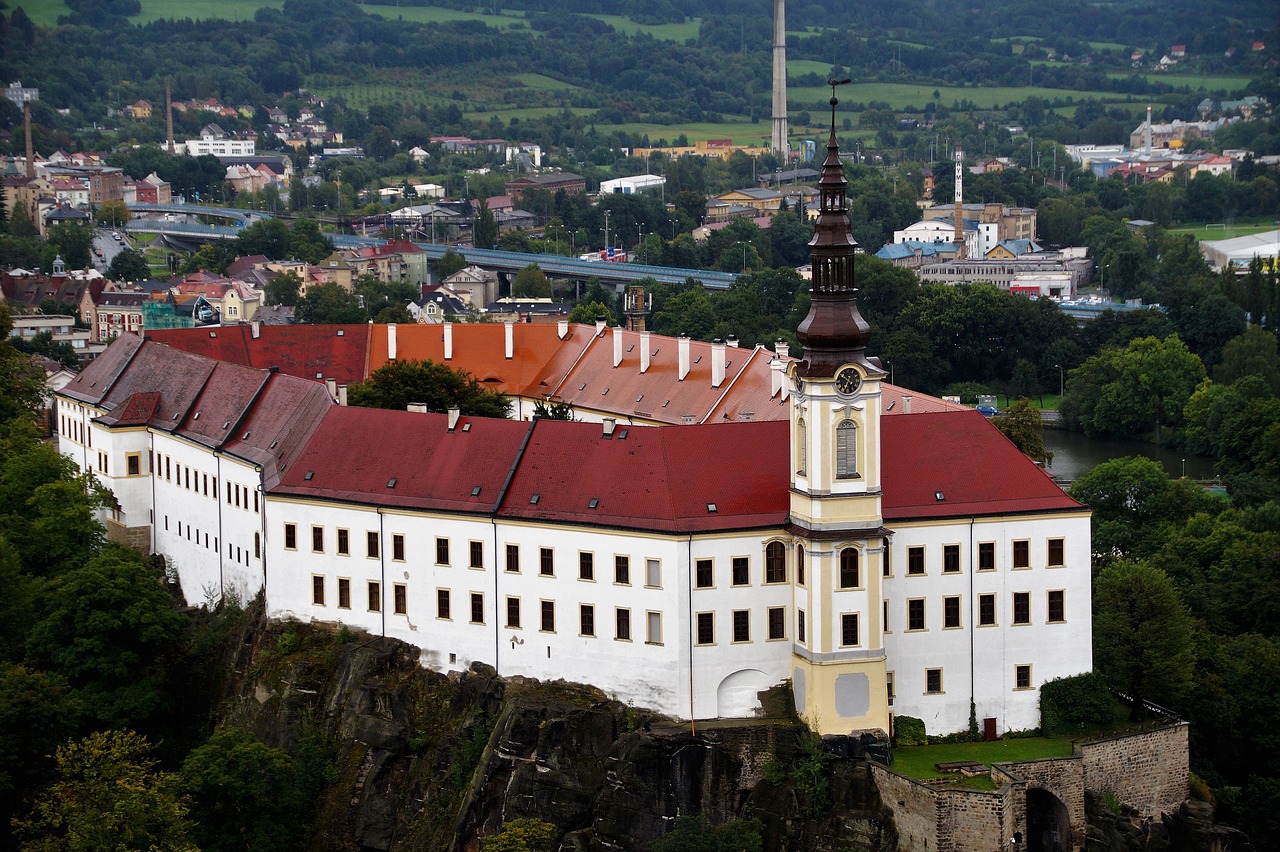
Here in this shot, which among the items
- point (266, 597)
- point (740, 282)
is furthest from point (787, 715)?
point (740, 282)

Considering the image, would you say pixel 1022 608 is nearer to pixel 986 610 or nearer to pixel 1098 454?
pixel 986 610

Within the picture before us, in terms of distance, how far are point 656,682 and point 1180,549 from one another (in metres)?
34.7

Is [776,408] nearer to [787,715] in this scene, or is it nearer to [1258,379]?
[787,715]

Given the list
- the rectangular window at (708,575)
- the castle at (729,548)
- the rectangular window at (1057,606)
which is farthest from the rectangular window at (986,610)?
the rectangular window at (708,575)

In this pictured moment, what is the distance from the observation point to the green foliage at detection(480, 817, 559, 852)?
2530 inches

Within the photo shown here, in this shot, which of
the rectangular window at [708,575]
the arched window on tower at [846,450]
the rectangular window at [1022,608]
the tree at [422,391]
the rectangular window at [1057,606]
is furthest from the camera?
the tree at [422,391]

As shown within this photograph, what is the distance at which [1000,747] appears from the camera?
66750mm

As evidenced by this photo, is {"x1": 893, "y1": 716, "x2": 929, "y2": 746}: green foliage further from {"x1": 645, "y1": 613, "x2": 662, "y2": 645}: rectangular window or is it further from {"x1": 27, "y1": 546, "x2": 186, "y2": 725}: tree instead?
{"x1": 27, "y1": 546, "x2": 186, "y2": 725}: tree

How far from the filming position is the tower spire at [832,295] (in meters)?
64.6

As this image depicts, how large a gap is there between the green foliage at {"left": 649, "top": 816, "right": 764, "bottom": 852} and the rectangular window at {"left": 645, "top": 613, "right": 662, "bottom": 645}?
545 centimetres

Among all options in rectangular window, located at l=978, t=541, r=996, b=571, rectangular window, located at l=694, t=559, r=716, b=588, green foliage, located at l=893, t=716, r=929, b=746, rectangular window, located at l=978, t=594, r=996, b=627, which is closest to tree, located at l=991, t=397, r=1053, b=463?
rectangular window, located at l=978, t=541, r=996, b=571

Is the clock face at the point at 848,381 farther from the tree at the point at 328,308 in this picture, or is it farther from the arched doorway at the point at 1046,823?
the tree at the point at 328,308

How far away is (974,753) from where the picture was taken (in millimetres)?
66062

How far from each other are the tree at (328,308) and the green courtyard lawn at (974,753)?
113 m
